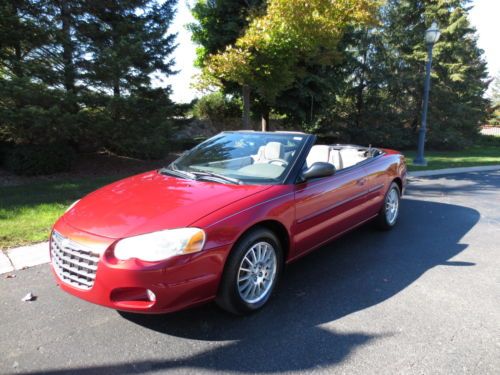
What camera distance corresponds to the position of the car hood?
8.54 ft

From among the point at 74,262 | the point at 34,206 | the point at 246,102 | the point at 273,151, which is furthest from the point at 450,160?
the point at 74,262

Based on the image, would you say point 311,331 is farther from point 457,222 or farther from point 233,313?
point 457,222

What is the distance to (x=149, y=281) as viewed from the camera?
238cm

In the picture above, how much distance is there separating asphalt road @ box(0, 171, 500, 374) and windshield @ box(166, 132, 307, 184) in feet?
3.60

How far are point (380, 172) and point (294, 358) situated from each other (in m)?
3.12

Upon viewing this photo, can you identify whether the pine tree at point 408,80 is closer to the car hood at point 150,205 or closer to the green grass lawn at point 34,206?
the green grass lawn at point 34,206

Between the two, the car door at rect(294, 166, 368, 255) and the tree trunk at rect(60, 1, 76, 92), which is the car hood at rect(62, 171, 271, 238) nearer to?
the car door at rect(294, 166, 368, 255)

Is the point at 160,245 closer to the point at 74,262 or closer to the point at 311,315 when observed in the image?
the point at 74,262

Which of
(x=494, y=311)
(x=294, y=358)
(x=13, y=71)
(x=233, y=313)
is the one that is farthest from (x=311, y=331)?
(x=13, y=71)

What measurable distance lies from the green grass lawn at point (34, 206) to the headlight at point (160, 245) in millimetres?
2769

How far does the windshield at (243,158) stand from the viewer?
3.45 metres

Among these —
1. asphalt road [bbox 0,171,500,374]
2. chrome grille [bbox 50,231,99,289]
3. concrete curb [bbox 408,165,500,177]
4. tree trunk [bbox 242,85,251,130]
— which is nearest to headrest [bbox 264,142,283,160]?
asphalt road [bbox 0,171,500,374]

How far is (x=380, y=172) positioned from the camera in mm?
4863

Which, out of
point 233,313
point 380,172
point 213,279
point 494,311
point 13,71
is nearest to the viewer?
point 213,279
